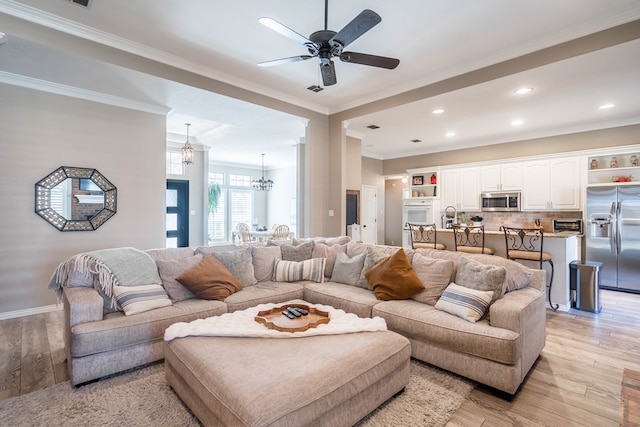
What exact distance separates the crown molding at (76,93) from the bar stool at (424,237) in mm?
4563

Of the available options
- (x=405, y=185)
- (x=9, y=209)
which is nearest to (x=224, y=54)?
(x=9, y=209)

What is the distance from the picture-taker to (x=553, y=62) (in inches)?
131

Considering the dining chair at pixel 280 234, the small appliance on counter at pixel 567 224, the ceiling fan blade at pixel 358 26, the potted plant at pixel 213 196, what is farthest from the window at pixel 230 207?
the small appliance on counter at pixel 567 224

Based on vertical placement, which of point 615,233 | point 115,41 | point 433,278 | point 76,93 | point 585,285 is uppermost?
point 115,41

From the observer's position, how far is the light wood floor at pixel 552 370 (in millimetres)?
1969

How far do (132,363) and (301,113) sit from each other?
4201mm

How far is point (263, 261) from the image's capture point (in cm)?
368

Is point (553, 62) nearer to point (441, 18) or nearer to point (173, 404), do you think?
point (441, 18)

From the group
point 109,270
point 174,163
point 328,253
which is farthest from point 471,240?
point 174,163

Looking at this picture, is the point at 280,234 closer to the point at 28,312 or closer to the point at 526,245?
the point at 28,312

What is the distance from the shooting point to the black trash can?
3.98 meters

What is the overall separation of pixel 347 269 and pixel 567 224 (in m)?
5.15

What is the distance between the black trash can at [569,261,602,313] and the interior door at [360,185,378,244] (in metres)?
4.40

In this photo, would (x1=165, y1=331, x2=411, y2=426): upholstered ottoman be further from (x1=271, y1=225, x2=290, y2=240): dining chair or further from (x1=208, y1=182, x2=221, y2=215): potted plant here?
(x1=208, y1=182, x2=221, y2=215): potted plant
